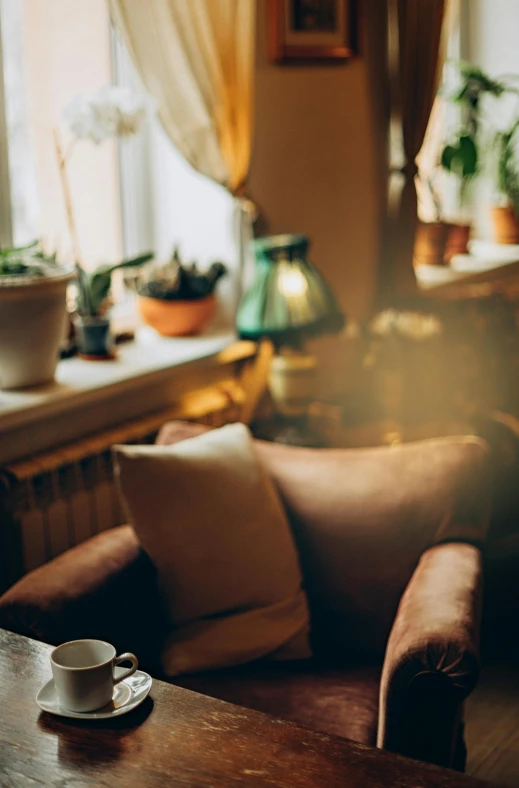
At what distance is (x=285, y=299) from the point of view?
8.38ft

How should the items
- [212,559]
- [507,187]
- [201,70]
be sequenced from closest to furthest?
[212,559], [201,70], [507,187]

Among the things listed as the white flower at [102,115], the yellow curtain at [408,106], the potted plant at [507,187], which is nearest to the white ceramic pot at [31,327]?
the white flower at [102,115]

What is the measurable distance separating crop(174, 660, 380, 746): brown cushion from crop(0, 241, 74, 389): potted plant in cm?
86

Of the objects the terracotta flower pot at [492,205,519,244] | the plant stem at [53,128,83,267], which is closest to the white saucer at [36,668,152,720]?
the plant stem at [53,128,83,267]

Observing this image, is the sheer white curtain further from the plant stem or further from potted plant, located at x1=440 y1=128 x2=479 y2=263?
potted plant, located at x1=440 y1=128 x2=479 y2=263

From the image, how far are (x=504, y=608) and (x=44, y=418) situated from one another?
4.10 ft

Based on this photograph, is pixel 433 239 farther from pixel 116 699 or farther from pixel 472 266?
pixel 116 699

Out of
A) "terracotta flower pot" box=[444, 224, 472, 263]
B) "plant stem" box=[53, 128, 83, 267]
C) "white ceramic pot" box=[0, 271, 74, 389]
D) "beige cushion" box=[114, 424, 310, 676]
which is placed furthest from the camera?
"terracotta flower pot" box=[444, 224, 472, 263]

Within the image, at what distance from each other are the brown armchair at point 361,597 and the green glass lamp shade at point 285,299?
1.54ft

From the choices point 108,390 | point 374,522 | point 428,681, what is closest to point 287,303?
point 108,390

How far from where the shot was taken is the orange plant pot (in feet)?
9.36

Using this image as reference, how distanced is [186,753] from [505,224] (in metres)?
3.68

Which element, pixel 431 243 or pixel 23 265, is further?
pixel 431 243

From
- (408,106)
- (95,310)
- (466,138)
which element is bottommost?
(95,310)
